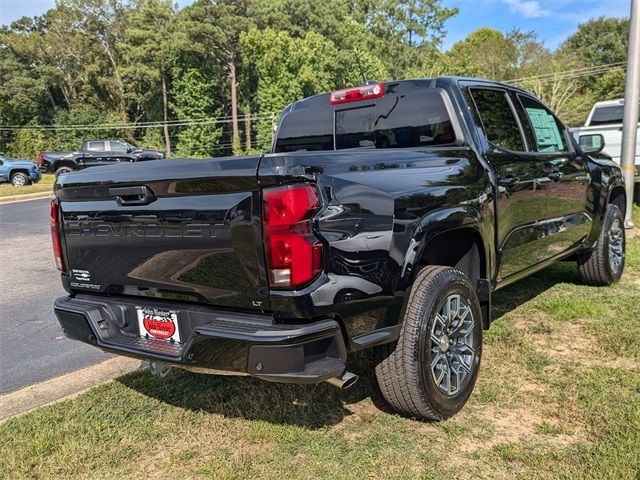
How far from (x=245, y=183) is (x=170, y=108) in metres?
53.2

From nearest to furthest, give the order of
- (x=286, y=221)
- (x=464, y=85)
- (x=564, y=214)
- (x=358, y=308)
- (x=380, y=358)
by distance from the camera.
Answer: (x=286, y=221), (x=358, y=308), (x=380, y=358), (x=464, y=85), (x=564, y=214)

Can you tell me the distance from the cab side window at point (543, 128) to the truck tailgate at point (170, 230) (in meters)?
2.73

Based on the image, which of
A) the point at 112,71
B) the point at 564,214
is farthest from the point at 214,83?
the point at 564,214

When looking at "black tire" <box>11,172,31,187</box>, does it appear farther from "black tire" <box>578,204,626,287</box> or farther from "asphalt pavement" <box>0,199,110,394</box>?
"black tire" <box>578,204,626,287</box>

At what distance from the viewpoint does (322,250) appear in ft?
7.37

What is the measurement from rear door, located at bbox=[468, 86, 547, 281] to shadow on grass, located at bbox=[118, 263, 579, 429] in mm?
1185

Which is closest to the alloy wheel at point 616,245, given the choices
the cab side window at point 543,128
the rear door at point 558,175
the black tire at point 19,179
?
the rear door at point 558,175

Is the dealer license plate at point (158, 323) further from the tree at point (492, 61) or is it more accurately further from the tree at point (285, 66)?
the tree at point (492, 61)

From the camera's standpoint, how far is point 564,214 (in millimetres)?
4312

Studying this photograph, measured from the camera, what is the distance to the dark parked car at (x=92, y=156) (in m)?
26.4

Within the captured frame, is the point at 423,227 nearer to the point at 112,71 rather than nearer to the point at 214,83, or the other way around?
the point at 214,83

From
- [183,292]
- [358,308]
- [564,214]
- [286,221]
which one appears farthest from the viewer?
[564,214]

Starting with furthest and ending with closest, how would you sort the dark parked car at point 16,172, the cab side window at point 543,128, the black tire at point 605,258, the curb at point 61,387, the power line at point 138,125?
the power line at point 138,125 < the dark parked car at point 16,172 < the black tire at point 605,258 < the cab side window at point 543,128 < the curb at point 61,387

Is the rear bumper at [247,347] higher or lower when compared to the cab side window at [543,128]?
lower
